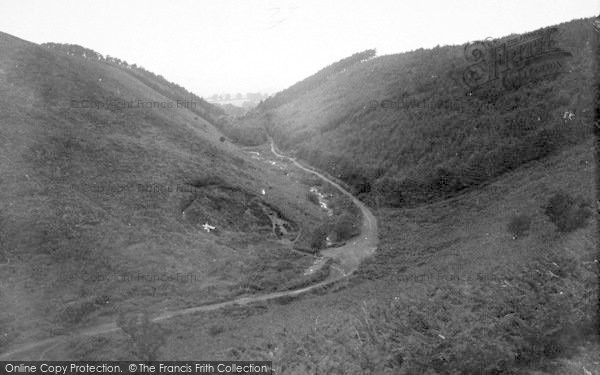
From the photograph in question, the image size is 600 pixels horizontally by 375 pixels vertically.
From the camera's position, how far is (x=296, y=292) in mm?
28516

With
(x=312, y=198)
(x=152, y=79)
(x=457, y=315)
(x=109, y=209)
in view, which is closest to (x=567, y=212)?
(x=457, y=315)

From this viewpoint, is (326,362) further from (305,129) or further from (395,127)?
(305,129)

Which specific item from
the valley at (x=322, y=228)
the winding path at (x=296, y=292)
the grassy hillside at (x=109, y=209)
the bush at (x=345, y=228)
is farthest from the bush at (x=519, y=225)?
the grassy hillside at (x=109, y=209)

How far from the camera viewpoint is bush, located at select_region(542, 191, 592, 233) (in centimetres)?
2238

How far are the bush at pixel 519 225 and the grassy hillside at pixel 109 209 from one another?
16.8m

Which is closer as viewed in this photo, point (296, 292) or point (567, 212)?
point (567, 212)

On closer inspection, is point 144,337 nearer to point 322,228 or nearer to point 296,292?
point 296,292

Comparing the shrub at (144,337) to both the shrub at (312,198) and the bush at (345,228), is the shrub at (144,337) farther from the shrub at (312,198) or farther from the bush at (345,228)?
the shrub at (312,198)

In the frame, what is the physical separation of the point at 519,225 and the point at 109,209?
34.4m

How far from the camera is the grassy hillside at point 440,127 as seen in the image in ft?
136

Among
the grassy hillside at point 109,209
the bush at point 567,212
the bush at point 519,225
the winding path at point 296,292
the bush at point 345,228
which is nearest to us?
the winding path at point 296,292

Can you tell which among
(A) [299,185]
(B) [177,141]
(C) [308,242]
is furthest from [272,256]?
(B) [177,141]

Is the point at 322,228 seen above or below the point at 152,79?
below

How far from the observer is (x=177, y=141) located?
168 ft
